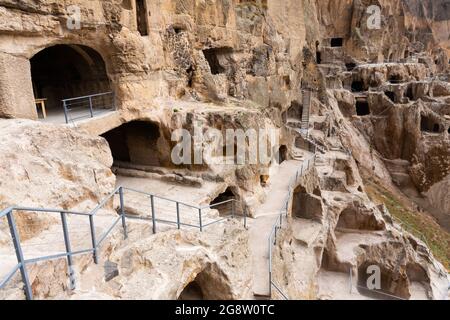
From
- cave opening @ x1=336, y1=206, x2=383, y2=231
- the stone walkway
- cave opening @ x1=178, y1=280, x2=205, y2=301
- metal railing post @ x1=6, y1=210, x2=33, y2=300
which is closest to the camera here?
metal railing post @ x1=6, y1=210, x2=33, y2=300

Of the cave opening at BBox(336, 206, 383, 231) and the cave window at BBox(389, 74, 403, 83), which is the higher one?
the cave window at BBox(389, 74, 403, 83)

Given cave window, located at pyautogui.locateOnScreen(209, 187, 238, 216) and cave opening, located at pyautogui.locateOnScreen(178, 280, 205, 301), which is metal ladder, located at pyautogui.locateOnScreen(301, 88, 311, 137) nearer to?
cave window, located at pyautogui.locateOnScreen(209, 187, 238, 216)

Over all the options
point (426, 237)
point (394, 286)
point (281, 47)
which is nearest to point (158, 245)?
point (394, 286)

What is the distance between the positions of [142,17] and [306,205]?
34.5 ft

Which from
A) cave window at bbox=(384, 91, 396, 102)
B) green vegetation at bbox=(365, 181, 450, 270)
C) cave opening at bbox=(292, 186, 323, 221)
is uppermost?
cave window at bbox=(384, 91, 396, 102)

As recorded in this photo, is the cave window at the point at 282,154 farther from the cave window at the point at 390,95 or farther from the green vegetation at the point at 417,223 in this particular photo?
the cave window at the point at 390,95

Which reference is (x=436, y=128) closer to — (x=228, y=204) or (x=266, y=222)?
(x=266, y=222)

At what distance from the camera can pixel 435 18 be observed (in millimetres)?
47844

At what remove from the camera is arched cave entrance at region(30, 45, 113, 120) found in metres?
10.4

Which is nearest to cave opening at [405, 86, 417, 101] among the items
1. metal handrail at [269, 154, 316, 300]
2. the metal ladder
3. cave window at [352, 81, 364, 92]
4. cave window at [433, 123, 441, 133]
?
cave window at [433, 123, 441, 133]

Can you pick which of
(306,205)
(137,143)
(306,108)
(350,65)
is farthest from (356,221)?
(350,65)

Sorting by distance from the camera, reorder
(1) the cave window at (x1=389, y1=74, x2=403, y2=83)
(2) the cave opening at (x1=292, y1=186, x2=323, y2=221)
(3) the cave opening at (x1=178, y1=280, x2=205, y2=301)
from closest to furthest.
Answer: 1. (3) the cave opening at (x1=178, y1=280, x2=205, y2=301)
2. (2) the cave opening at (x1=292, y1=186, x2=323, y2=221)
3. (1) the cave window at (x1=389, y1=74, x2=403, y2=83)

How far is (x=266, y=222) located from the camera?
11484 millimetres

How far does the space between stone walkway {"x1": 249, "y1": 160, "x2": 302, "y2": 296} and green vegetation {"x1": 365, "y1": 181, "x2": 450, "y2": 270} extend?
909 centimetres
